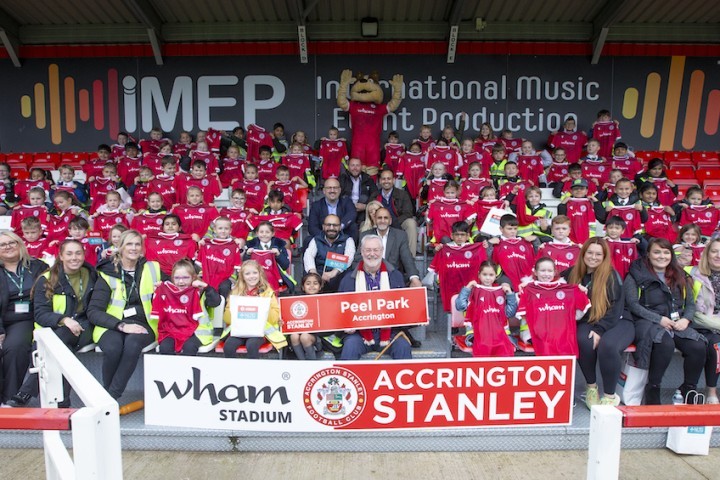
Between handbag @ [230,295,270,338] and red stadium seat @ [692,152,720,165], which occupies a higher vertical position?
red stadium seat @ [692,152,720,165]

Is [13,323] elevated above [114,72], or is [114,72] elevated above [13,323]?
[114,72]

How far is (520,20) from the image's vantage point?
37.2 feet

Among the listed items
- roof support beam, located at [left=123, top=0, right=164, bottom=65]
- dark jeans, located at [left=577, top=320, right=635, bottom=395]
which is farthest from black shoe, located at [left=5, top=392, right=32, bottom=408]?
roof support beam, located at [left=123, top=0, right=164, bottom=65]

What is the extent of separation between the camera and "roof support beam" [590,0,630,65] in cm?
1026

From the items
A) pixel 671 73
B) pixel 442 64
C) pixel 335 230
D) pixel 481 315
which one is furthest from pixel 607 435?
pixel 671 73

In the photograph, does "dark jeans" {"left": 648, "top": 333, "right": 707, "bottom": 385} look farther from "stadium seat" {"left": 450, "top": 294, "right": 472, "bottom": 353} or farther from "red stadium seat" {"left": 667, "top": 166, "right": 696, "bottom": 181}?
"red stadium seat" {"left": 667, "top": 166, "right": 696, "bottom": 181}

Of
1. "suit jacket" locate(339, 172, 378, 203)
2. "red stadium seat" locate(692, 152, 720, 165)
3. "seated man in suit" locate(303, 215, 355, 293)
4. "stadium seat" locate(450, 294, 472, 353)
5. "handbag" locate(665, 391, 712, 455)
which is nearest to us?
"handbag" locate(665, 391, 712, 455)

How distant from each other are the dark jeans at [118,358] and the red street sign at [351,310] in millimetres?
1177

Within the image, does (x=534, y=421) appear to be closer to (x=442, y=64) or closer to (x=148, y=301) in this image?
(x=148, y=301)

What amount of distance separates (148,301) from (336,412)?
2.06 metres

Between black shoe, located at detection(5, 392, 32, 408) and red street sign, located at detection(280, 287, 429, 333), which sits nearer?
black shoe, located at detection(5, 392, 32, 408)

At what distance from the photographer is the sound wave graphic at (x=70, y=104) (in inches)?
467

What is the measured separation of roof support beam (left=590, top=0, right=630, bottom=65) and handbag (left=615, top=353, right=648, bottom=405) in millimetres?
8064

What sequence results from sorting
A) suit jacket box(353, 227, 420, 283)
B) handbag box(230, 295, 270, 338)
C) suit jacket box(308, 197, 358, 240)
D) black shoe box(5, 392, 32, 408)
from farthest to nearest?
suit jacket box(308, 197, 358, 240), suit jacket box(353, 227, 420, 283), handbag box(230, 295, 270, 338), black shoe box(5, 392, 32, 408)
